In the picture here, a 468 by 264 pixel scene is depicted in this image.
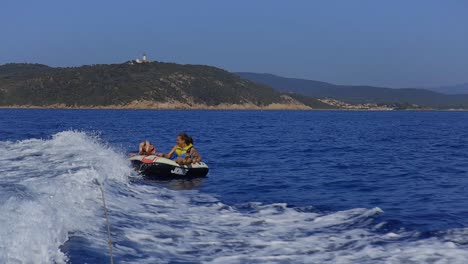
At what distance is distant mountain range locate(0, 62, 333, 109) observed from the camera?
498 ft

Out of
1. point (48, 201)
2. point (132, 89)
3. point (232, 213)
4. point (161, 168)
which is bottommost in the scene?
point (232, 213)

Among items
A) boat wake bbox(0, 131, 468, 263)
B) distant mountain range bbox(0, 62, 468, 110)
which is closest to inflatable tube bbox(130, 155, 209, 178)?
boat wake bbox(0, 131, 468, 263)

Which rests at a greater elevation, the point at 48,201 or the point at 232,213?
the point at 48,201

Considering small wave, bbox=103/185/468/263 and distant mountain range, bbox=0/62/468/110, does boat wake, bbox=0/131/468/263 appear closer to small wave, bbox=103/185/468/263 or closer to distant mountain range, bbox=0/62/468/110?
small wave, bbox=103/185/468/263

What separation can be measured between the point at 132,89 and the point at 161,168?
142m

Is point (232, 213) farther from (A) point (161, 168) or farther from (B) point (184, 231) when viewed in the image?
(A) point (161, 168)

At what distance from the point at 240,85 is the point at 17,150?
173m

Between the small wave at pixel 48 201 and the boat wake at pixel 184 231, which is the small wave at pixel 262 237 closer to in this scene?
the boat wake at pixel 184 231

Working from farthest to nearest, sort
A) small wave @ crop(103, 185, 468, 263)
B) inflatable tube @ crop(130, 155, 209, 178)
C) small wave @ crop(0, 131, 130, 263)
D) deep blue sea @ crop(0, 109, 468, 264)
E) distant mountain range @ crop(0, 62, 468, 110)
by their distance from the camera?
1. distant mountain range @ crop(0, 62, 468, 110)
2. inflatable tube @ crop(130, 155, 209, 178)
3. small wave @ crop(103, 185, 468, 263)
4. deep blue sea @ crop(0, 109, 468, 264)
5. small wave @ crop(0, 131, 130, 263)

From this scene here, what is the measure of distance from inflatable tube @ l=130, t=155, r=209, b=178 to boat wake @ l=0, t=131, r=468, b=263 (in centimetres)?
385

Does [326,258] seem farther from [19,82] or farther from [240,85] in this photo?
[240,85]

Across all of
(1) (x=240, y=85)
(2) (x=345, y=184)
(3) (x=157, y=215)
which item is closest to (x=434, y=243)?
(3) (x=157, y=215)

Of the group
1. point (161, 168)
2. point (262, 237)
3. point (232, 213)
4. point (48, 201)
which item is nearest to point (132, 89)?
point (161, 168)

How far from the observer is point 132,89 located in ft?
521
